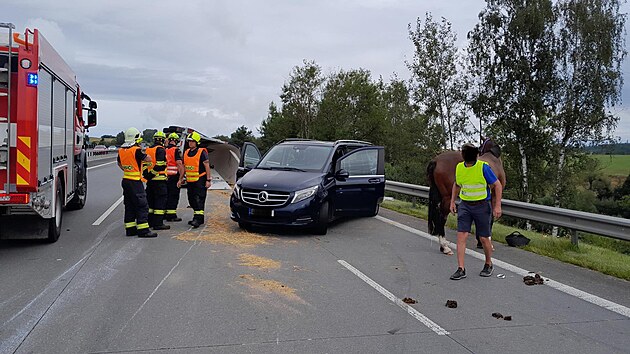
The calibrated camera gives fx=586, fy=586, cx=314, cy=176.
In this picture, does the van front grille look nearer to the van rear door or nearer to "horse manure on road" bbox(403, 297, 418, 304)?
the van rear door

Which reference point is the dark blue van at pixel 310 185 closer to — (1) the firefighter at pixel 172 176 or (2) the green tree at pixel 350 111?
(1) the firefighter at pixel 172 176

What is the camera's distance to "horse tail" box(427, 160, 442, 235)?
9.69 meters

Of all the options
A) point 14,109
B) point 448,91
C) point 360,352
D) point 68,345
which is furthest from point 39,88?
point 448,91

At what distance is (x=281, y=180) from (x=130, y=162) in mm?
2723

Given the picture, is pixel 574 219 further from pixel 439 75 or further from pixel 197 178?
pixel 439 75

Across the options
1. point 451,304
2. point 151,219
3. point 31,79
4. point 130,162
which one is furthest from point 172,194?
point 451,304

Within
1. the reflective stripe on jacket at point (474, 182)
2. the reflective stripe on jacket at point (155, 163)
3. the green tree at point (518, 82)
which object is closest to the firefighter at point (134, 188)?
the reflective stripe on jacket at point (155, 163)

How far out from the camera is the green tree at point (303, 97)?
1961 inches

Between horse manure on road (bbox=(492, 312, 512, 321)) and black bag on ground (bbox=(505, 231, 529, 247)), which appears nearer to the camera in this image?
horse manure on road (bbox=(492, 312, 512, 321))

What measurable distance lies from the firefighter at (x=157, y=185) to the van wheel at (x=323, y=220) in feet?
9.53

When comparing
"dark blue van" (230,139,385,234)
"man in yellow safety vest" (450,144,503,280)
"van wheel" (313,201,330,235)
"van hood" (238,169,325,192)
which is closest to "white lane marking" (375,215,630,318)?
"man in yellow safety vest" (450,144,503,280)

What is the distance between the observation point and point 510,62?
108 ft

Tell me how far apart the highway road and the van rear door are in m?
1.62

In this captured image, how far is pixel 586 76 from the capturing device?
31453 mm
